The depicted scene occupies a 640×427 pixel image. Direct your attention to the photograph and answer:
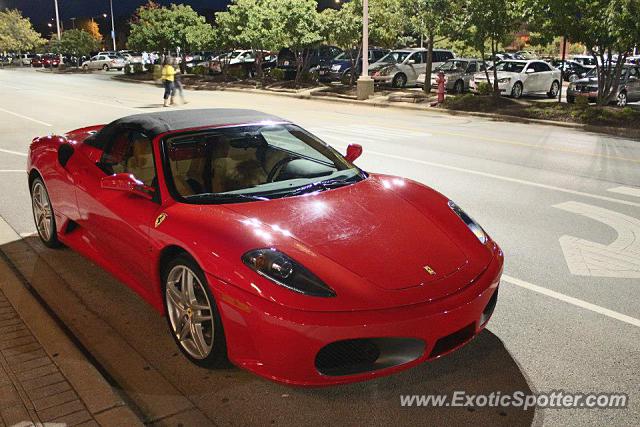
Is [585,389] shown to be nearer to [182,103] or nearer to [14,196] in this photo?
[14,196]

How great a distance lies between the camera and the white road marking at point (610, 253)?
546cm

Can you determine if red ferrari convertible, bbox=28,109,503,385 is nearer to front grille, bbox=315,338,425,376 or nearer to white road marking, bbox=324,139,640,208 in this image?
front grille, bbox=315,338,425,376

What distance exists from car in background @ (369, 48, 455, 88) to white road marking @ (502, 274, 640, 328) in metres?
24.1

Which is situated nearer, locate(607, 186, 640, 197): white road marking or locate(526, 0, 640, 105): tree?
locate(607, 186, 640, 197): white road marking

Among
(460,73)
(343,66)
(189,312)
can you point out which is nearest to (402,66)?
(460,73)

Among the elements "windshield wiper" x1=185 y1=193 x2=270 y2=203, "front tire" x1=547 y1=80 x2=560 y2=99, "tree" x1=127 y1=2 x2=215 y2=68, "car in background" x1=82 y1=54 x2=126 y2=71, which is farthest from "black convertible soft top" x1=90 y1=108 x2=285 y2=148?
"car in background" x1=82 y1=54 x2=126 y2=71

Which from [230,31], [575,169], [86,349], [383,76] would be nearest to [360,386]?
[86,349]

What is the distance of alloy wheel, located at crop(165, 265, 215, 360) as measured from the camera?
356 cm

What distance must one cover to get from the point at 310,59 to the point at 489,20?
15286mm

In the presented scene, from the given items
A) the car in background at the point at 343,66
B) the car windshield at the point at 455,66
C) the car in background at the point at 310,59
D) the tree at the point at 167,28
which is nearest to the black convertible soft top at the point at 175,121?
the car windshield at the point at 455,66

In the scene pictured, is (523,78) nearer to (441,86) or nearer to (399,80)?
(441,86)

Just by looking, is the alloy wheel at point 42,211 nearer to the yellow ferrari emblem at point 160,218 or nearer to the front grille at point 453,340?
the yellow ferrari emblem at point 160,218

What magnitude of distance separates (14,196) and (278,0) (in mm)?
26900

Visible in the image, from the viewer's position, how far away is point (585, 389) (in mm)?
3521
